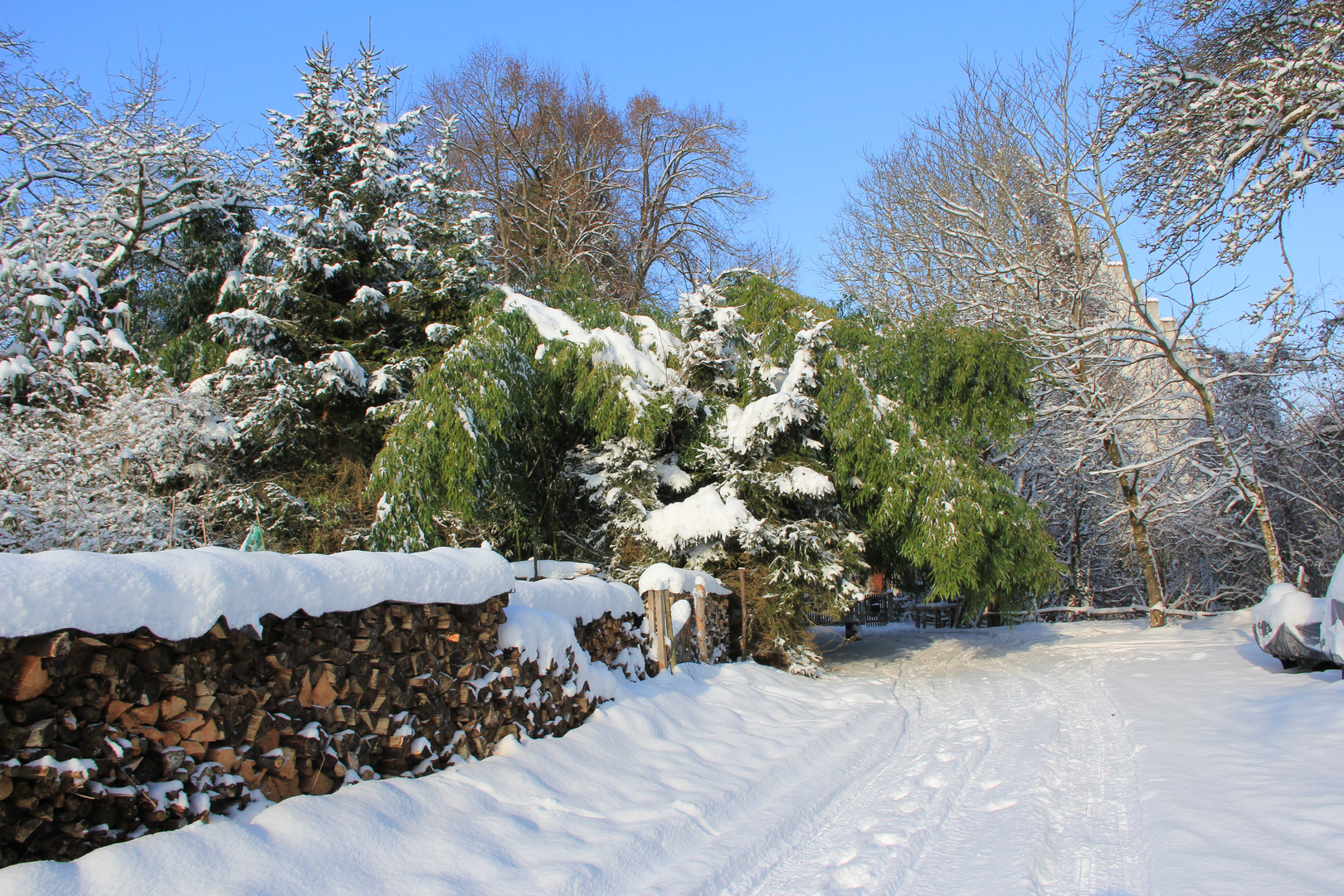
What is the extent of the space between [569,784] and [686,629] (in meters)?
3.97

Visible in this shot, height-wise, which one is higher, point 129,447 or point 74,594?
point 129,447

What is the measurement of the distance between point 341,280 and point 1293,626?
13.2 m

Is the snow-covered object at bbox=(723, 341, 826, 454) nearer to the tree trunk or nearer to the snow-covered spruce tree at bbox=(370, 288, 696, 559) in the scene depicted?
the snow-covered spruce tree at bbox=(370, 288, 696, 559)

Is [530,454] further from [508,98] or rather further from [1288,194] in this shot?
[508,98]

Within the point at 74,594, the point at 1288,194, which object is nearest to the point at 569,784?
the point at 74,594

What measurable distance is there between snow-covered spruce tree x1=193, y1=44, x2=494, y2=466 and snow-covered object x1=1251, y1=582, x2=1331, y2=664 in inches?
428

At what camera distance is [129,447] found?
9.62 metres

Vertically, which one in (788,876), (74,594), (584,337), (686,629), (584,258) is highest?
(584,258)

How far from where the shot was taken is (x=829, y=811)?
15.0 feet

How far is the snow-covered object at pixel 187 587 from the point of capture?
2.61m

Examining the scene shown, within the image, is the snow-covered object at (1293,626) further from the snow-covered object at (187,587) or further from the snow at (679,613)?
the snow-covered object at (187,587)

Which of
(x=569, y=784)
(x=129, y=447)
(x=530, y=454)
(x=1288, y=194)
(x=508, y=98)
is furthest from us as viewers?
(x=508, y=98)

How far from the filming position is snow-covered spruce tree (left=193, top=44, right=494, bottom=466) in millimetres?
11438

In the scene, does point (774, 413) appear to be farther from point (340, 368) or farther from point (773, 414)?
point (340, 368)
